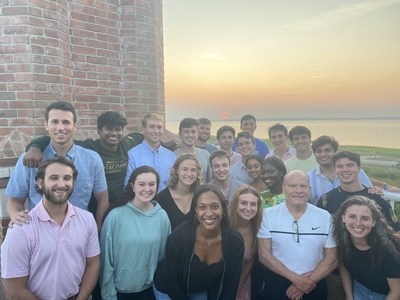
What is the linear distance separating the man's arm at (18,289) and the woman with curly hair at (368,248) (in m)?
2.35

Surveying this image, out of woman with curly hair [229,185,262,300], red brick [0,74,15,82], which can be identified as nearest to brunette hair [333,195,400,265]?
woman with curly hair [229,185,262,300]

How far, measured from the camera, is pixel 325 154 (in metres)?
3.52

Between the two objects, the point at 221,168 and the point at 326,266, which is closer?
the point at 326,266

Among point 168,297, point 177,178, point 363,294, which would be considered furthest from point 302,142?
point 168,297

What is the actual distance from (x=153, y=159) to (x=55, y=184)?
1.41 metres

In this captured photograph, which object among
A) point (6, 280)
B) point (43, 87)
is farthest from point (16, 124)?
point (6, 280)

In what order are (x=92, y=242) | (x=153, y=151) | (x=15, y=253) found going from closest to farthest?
(x=15, y=253) → (x=92, y=242) → (x=153, y=151)

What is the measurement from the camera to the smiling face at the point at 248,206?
286cm

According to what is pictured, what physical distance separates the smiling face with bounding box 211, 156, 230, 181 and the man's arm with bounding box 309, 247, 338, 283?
4.00 ft

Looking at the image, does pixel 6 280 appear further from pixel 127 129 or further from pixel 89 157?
pixel 127 129

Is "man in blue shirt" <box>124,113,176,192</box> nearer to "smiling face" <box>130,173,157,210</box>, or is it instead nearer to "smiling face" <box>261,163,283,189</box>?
"smiling face" <box>130,173,157,210</box>

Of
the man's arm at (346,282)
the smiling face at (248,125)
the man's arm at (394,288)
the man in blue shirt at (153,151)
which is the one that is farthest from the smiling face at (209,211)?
the smiling face at (248,125)

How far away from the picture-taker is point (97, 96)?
4176 mm

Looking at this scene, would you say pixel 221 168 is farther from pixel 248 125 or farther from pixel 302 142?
pixel 248 125
